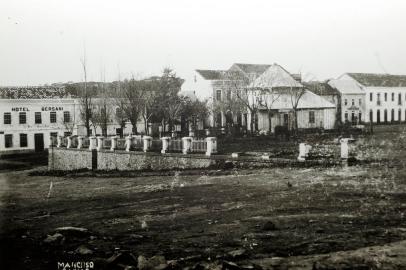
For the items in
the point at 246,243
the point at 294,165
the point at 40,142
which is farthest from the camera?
the point at 40,142

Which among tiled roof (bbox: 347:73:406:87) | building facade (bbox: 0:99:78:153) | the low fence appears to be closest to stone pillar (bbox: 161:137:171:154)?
the low fence

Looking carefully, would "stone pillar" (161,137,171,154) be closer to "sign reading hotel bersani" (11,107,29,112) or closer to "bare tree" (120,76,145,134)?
"bare tree" (120,76,145,134)

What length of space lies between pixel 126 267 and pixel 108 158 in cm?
1979

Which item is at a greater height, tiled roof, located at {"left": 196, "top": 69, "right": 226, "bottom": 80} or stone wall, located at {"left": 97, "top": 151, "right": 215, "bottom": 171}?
tiled roof, located at {"left": 196, "top": 69, "right": 226, "bottom": 80}

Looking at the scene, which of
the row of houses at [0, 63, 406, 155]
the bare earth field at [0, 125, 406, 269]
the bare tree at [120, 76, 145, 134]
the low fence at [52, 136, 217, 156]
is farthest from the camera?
the row of houses at [0, 63, 406, 155]

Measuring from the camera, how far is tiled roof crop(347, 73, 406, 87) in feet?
79.8

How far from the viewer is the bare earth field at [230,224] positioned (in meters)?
6.76

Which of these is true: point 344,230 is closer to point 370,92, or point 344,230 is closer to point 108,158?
point 108,158

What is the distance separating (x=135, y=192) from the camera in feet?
47.8

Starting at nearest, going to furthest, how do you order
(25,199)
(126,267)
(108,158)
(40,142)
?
(126,267) < (25,199) < (108,158) < (40,142)

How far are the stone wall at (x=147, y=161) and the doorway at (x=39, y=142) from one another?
16.5 meters

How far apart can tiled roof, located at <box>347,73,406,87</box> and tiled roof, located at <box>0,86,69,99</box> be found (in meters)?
26.6

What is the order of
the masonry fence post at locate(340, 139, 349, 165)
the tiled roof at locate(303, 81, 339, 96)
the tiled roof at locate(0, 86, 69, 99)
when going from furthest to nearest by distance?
the tiled roof at locate(303, 81, 339, 96) < the tiled roof at locate(0, 86, 69, 99) < the masonry fence post at locate(340, 139, 349, 165)

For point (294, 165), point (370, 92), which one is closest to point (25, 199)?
point (294, 165)
